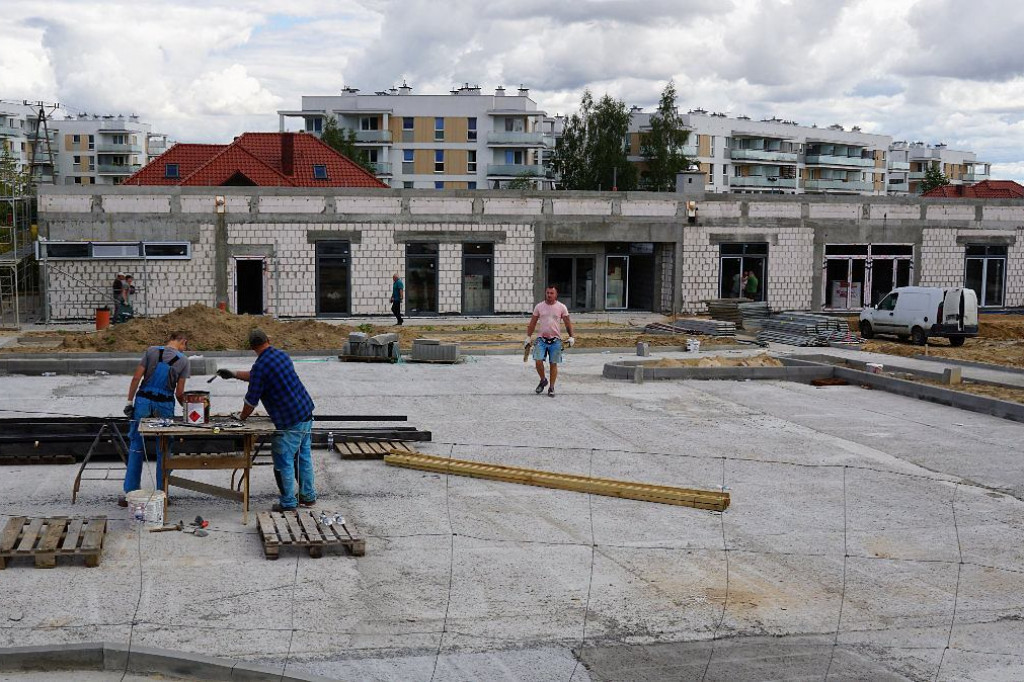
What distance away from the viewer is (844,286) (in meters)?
42.2

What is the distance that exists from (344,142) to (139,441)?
72.4 metres

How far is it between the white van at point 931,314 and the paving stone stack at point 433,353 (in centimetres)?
1476

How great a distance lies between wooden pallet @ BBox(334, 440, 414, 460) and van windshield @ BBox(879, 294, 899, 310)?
868 inches

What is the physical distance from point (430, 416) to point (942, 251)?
104 feet

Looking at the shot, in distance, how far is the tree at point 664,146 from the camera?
8369 cm

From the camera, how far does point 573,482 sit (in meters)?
12.6

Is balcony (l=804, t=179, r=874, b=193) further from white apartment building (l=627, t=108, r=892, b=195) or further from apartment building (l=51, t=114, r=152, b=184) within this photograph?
apartment building (l=51, t=114, r=152, b=184)

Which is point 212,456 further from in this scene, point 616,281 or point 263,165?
point 263,165

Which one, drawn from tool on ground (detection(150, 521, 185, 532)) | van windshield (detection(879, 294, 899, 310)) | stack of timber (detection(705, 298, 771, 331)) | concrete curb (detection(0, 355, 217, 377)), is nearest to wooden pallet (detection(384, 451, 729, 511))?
tool on ground (detection(150, 521, 185, 532))

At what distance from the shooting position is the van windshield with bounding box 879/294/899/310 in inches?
1280

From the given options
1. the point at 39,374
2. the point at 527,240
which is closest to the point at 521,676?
the point at 39,374

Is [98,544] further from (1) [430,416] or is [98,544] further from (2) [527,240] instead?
(2) [527,240]

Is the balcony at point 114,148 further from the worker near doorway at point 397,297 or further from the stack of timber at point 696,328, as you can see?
the stack of timber at point 696,328

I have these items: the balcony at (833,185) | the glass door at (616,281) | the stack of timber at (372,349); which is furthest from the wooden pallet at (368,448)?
the balcony at (833,185)
